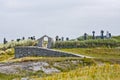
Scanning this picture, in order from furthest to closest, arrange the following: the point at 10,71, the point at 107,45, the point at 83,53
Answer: the point at 107,45, the point at 83,53, the point at 10,71

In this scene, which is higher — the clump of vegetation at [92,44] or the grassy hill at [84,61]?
the clump of vegetation at [92,44]

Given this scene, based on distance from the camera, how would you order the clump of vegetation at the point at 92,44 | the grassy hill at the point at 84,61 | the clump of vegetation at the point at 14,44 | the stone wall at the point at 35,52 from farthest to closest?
the clump of vegetation at the point at 14,44 < the clump of vegetation at the point at 92,44 < the stone wall at the point at 35,52 < the grassy hill at the point at 84,61

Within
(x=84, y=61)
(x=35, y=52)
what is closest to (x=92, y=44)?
(x=35, y=52)

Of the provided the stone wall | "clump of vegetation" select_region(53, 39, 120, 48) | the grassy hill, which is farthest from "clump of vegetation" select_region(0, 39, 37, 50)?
the stone wall

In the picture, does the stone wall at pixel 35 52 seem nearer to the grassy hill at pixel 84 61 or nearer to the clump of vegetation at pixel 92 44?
the grassy hill at pixel 84 61

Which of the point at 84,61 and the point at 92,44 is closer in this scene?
the point at 84,61

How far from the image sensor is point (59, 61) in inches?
1992

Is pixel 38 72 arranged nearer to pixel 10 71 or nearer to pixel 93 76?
pixel 10 71

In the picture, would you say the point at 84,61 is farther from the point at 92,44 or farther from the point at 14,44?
the point at 14,44

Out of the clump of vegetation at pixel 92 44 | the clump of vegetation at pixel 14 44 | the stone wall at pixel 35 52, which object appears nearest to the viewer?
the stone wall at pixel 35 52

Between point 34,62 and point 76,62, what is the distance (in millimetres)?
4553

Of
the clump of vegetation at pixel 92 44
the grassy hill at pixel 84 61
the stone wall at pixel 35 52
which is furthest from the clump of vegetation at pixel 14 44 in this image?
the stone wall at pixel 35 52

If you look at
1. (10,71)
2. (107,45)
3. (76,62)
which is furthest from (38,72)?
(107,45)

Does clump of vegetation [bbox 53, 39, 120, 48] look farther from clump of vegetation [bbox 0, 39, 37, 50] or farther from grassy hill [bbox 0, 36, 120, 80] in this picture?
clump of vegetation [bbox 0, 39, 37, 50]
